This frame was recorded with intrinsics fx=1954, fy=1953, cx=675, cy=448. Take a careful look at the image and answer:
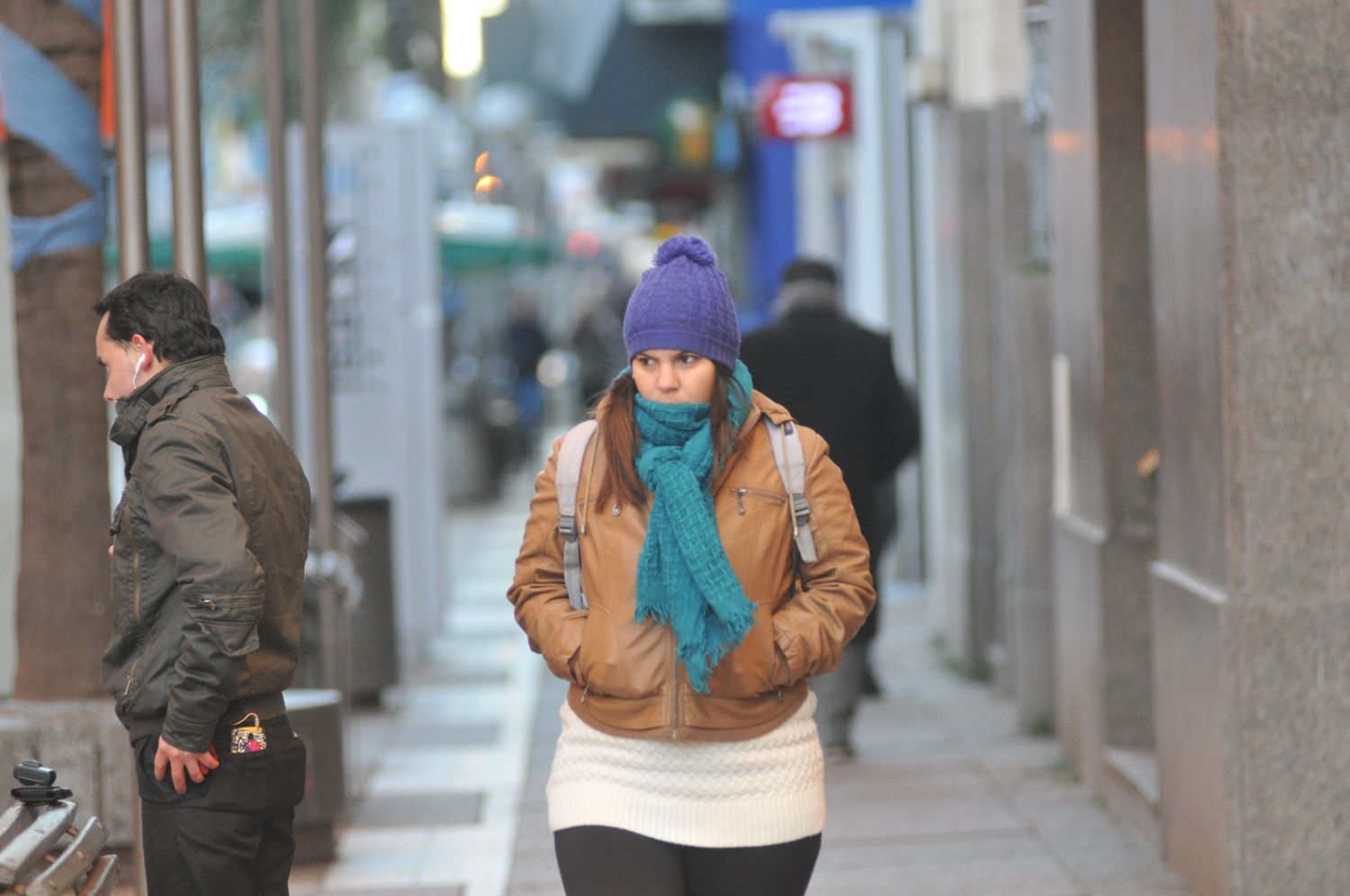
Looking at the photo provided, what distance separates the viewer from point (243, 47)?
15.2 m

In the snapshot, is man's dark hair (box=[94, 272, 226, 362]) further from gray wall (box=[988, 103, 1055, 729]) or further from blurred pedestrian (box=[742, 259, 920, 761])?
gray wall (box=[988, 103, 1055, 729])

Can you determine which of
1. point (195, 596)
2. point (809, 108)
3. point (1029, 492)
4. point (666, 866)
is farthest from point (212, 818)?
point (809, 108)

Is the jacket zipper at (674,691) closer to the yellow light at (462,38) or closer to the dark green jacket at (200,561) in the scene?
the dark green jacket at (200,561)

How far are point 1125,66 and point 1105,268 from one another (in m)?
0.73

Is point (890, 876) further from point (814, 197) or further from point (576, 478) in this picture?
point (814, 197)

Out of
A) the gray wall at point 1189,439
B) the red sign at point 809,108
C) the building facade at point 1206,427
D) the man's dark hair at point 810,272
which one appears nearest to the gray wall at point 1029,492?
the building facade at point 1206,427

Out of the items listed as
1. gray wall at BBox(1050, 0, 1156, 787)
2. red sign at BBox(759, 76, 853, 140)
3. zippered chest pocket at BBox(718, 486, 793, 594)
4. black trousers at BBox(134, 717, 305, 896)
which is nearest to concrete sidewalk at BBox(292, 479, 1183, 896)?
gray wall at BBox(1050, 0, 1156, 787)

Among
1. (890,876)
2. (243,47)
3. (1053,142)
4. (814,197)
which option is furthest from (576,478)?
(814,197)

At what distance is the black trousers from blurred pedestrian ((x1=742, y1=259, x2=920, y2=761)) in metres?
3.99

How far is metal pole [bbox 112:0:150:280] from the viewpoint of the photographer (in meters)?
5.42

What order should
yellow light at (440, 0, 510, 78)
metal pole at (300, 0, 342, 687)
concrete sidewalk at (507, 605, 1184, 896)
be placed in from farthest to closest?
yellow light at (440, 0, 510, 78) < metal pole at (300, 0, 342, 687) < concrete sidewalk at (507, 605, 1184, 896)

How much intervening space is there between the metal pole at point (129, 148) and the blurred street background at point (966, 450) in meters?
0.01

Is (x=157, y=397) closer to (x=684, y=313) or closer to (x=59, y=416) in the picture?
(x=684, y=313)

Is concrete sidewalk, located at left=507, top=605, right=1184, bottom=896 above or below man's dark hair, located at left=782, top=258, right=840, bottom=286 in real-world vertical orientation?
below
